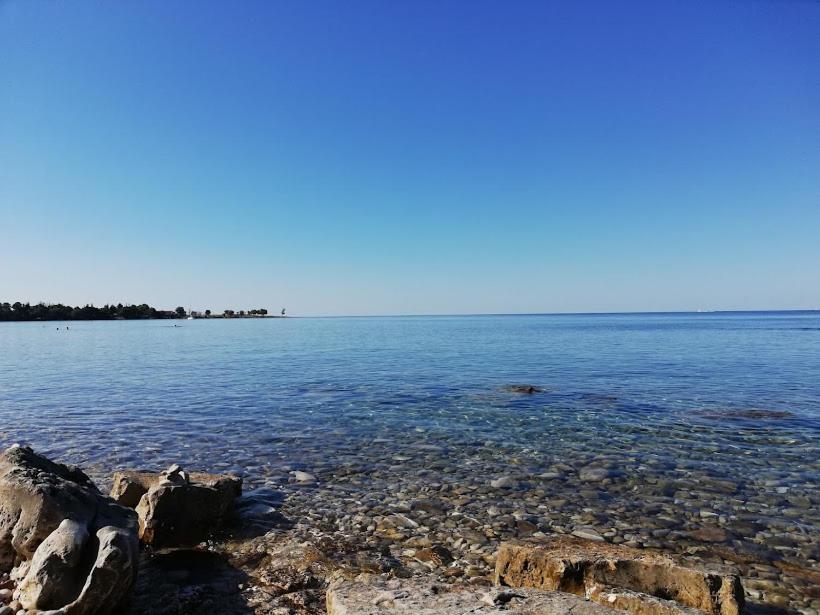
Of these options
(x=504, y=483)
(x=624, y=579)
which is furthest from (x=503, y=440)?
(x=624, y=579)

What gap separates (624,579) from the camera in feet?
16.8

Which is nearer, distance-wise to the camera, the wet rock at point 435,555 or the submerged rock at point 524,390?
the wet rock at point 435,555

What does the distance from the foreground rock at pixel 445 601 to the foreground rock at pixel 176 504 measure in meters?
3.48

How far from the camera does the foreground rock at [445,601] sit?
14.0 ft

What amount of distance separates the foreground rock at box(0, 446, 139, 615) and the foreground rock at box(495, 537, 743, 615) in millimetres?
4359

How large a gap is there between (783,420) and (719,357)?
24.8 m

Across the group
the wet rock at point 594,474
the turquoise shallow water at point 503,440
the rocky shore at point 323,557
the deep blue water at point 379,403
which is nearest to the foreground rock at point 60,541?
the rocky shore at point 323,557

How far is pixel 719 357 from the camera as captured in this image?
37.2 meters

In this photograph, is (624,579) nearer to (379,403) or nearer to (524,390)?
(379,403)

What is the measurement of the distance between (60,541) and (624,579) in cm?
624

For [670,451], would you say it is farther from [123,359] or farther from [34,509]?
[123,359]

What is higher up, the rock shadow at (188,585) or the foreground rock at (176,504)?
the foreground rock at (176,504)

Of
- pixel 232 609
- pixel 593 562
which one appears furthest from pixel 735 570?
pixel 232 609

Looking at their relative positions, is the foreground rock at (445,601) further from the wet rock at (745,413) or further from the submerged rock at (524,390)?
the submerged rock at (524,390)
